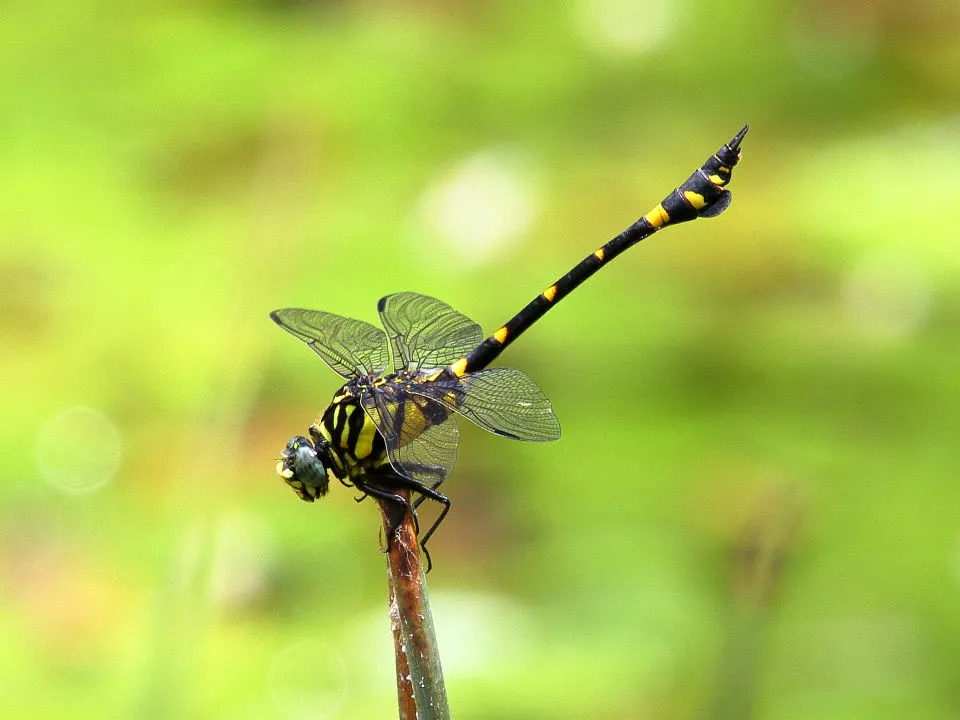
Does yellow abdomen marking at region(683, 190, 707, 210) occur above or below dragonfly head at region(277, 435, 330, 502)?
above

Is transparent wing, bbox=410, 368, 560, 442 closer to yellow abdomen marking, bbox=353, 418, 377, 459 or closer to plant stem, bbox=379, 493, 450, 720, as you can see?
yellow abdomen marking, bbox=353, 418, 377, 459

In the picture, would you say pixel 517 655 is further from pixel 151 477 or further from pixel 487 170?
pixel 487 170

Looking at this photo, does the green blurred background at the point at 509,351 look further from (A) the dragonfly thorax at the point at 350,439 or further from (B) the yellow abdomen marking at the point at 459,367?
(B) the yellow abdomen marking at the point at 459,367

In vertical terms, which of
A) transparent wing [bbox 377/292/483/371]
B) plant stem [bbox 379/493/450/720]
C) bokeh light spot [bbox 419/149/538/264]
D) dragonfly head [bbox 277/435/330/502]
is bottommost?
plant stem [bbox 379/493/450/720]

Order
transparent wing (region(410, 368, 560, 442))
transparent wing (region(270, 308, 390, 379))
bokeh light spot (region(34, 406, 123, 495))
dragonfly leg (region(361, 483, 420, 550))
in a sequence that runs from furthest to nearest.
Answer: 1. bokeh light spot (region(34, 406, 123, 495))
2. transparent wing (region(270, 308, 390, 379))
3. transparent wing (region(410, 368, 560, 442))
4. dragonfly leg (region(361, 483, 420, 550))

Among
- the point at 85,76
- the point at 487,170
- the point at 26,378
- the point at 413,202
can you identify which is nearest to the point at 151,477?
the point at 26,378

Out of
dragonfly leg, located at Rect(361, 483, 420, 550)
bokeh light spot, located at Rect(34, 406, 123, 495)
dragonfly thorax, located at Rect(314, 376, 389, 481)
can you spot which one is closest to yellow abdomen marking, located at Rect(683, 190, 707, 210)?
dragonfly thorax, located at Rect(314, 376, 389, 481)

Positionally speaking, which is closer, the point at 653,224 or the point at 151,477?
the point at 653,224

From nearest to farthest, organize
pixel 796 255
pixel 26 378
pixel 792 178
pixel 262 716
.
Answer: 1. pixel 262 716
2. pixel 26 378
3. pixel 796 255
4. pixel 792 178
